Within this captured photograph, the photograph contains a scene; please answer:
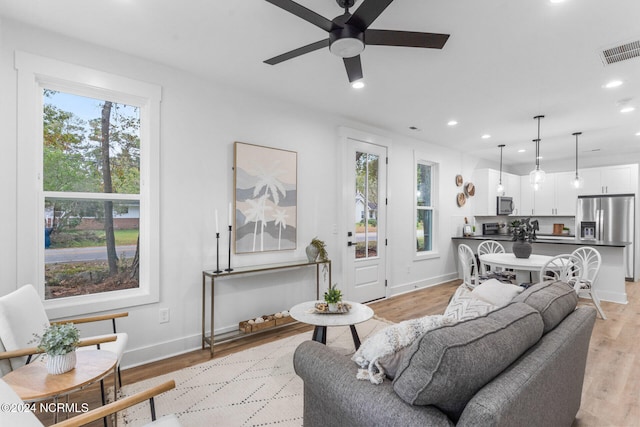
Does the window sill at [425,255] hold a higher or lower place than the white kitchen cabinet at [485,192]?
lower

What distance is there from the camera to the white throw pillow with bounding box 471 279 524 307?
1.91 m

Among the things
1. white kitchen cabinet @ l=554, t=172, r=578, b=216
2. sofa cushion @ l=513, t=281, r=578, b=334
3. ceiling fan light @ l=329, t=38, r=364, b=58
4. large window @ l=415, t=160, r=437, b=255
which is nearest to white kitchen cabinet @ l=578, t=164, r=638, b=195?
white kitchen cabinet @ l=554, t=172, r=578, b=216

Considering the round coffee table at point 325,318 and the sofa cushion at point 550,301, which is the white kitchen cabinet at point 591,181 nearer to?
the sofa cushion at point 550,301

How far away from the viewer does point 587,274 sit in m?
4.32

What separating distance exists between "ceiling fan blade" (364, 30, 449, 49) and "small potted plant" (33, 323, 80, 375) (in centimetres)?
225

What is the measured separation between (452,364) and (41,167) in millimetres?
2989

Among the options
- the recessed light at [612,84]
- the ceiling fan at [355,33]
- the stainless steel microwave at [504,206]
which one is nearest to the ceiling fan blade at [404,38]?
the ceiling fan at [355,33]

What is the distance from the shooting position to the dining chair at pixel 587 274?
400cm

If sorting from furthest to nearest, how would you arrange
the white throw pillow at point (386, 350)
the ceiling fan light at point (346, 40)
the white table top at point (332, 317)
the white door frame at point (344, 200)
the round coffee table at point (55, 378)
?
the white door frame at point (344, 200)
the white table top at point (332, 317)
the ceiling fan light at point (346, 40)
the round coffee table at point (55, 378)
the white throw pillow at point (386, 350)

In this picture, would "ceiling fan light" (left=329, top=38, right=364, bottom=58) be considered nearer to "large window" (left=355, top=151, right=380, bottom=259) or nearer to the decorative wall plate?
"large window" (left=355, top=151, right=380, bottom=259)

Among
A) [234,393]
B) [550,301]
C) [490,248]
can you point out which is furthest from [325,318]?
[490,248]

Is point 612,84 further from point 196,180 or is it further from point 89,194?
point 89,194

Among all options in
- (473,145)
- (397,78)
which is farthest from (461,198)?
(397,78)

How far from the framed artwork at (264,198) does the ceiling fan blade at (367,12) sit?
1.91m
